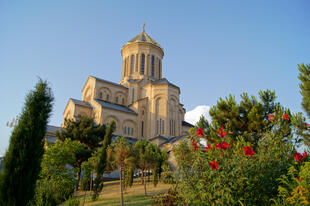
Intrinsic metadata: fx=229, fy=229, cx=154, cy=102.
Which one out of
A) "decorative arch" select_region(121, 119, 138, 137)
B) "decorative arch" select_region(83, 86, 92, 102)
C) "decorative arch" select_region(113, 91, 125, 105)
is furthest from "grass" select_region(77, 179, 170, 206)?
"decorative arch" select_region(83, 86, 92, 102)

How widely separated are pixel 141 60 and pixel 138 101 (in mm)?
7227

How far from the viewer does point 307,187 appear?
14.3ft

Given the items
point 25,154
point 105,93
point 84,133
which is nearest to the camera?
point 25,154

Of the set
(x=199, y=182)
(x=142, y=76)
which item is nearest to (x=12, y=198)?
(x=199, y=182)

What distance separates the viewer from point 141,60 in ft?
111

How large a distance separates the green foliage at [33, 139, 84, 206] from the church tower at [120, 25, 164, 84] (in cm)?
2095

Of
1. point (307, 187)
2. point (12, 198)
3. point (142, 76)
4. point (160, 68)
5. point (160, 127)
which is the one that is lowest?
point (12, 198)

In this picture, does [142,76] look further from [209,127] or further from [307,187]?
[307,187]

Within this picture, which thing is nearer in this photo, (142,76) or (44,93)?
(44,93)

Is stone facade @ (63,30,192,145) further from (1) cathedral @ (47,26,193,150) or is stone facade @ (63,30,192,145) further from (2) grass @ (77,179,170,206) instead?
(2) grass @ (77,179,170,206)

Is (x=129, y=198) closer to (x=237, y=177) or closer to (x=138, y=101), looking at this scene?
(x=237, y=177)

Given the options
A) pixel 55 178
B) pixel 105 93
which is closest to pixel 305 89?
pixel 55 178

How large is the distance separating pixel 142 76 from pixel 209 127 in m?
22.9

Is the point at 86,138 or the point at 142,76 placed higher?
the point at 142,76
